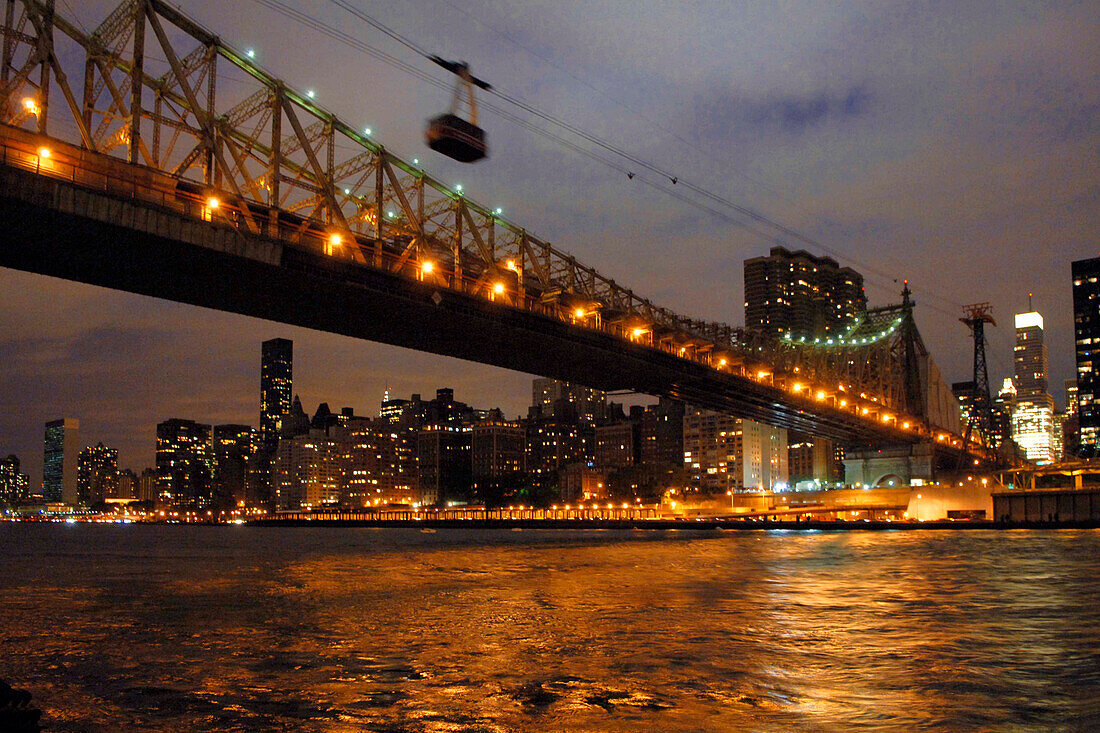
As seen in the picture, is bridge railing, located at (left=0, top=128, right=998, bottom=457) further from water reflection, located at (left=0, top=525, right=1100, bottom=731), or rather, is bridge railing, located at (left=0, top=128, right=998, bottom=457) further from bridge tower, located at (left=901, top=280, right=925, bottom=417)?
→ bridge tower, located at (left=901, top=280, right=925, bottom=417)

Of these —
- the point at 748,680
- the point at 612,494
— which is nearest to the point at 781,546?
the point at 748,680

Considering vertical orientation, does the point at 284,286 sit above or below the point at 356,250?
below

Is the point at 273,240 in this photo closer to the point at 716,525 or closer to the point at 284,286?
the point at 284,286

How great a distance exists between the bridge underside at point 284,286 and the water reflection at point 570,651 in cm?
1521

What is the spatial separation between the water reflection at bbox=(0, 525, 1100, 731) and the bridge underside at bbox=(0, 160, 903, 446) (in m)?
15.2

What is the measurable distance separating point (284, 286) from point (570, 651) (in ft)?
119

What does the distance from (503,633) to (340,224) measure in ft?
113

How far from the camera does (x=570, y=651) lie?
19.7 m

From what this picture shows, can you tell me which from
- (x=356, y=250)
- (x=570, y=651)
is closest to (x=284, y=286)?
(x=356, y=250)

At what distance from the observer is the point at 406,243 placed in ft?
209

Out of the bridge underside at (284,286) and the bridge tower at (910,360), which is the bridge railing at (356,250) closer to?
the bridge underside at (284,286)

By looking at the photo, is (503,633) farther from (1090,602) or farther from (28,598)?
(28,598)

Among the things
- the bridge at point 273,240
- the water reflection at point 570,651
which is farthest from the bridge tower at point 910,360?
the water reflection at point 570,651

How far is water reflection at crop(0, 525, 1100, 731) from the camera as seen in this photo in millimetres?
14141
